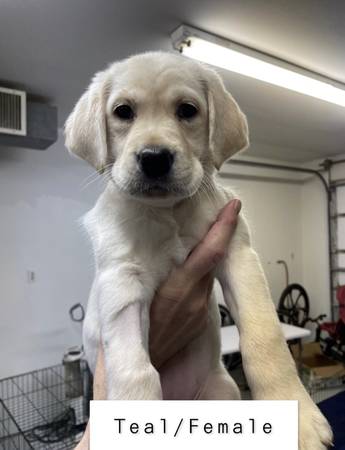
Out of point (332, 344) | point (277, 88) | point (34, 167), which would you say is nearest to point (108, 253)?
point (277, 88)

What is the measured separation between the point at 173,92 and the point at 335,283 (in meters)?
6.03

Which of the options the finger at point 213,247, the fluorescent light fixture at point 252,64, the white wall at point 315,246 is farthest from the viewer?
the white wall at point 315,246

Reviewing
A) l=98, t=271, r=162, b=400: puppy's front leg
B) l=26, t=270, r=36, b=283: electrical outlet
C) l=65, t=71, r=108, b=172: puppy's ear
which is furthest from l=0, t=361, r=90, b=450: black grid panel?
l=65, t=71, r=108, b=172: puppy's ear

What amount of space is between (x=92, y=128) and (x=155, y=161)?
12.1 inches

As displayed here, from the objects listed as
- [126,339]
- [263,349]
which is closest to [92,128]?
[126,339]

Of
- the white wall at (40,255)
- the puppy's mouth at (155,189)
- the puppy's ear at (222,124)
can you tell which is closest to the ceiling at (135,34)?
the white wall at (40,255)

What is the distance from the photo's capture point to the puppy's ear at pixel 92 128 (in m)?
1.07

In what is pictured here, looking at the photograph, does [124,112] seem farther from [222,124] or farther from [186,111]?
[222,124]

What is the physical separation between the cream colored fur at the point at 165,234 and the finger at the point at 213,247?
1.1 inches

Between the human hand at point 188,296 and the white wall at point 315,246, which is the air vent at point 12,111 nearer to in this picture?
the human hand at point 188,296

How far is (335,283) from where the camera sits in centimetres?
624

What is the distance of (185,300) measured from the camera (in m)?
1.11

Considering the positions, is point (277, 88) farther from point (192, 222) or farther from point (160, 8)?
point (192, 222)

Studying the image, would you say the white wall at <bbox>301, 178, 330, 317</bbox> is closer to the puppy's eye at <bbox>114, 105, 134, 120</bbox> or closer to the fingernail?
the fingernail
